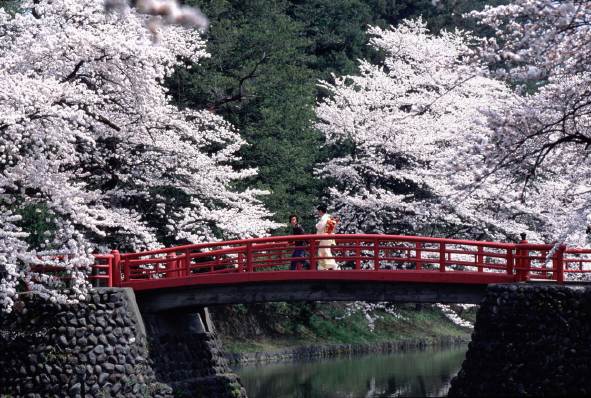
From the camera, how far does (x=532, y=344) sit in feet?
60.4

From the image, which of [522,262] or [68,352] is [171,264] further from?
[522,262]

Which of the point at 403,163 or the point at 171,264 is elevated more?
the point at 403,163

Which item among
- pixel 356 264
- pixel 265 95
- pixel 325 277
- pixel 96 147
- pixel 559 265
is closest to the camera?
pixel 559 265

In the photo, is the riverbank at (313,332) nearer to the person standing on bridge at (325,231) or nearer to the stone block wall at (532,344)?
the person standing on bridge at (325,231)

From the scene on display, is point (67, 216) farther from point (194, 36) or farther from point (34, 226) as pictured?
point (194, 36)

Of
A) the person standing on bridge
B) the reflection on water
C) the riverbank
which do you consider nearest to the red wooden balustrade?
the person standing on bridge

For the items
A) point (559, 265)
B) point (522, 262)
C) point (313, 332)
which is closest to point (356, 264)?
point (522, 262)

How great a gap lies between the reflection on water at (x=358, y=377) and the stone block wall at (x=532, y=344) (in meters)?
6.32

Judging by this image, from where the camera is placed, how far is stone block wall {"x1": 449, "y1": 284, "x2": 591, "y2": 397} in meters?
18.0

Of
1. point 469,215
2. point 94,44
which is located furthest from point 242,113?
point 94,44

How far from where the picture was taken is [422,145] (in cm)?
3175

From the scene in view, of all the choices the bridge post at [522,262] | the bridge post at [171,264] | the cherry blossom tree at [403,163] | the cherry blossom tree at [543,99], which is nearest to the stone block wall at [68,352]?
the bridge post at [171,264]

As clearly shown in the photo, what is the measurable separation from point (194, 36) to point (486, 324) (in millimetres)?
12421

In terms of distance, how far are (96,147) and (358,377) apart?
30.6 feet
